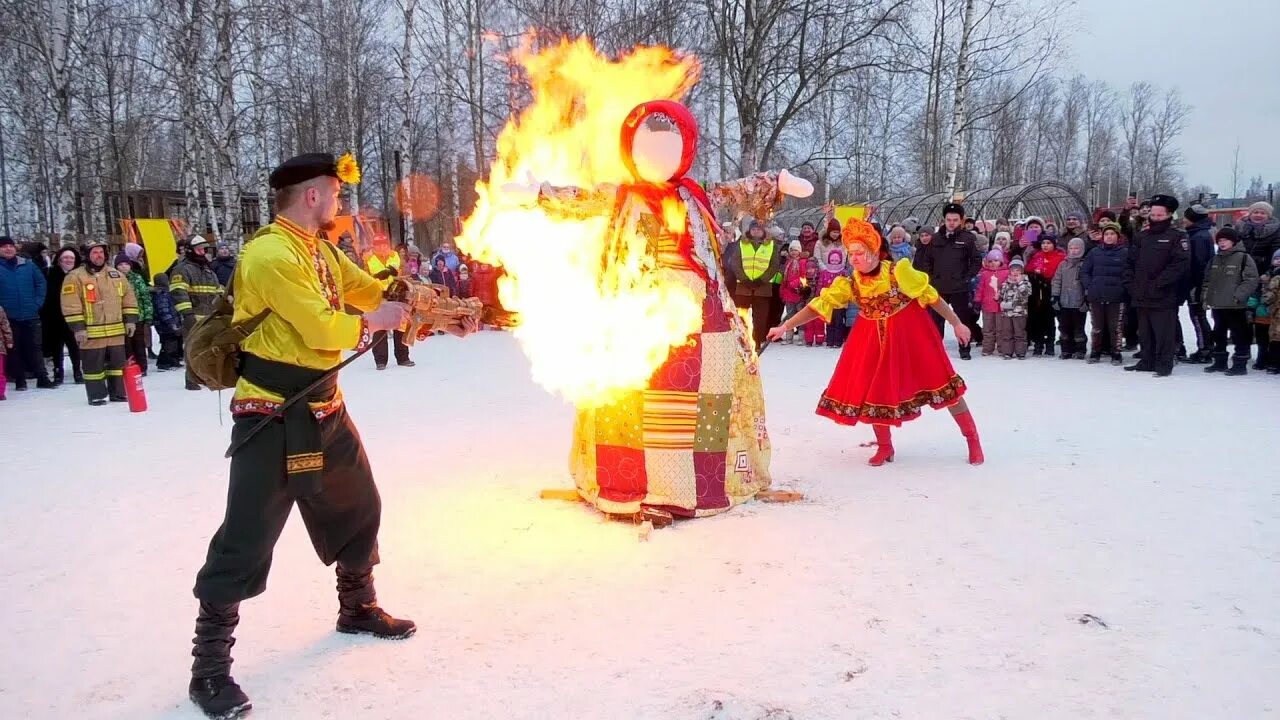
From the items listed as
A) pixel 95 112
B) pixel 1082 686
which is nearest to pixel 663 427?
pixel 1082 686

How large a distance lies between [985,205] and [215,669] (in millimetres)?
21421

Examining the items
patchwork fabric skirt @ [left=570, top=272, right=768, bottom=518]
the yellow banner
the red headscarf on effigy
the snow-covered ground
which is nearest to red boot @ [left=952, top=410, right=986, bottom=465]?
the snow-covered ground

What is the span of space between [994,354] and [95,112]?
24.8 metres

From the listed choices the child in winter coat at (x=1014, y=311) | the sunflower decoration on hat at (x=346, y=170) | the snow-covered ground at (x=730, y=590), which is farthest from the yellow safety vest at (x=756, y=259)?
the sunflower decoration on hat at (x=346, y=170)

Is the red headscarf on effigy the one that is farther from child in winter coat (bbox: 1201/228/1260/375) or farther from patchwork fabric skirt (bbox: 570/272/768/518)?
child in winter coat (bbox: 1201/228/1260/375)

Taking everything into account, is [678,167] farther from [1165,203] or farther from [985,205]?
[985,205]

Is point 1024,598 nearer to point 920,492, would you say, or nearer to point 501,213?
point 920,492

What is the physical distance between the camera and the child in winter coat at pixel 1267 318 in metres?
8.89

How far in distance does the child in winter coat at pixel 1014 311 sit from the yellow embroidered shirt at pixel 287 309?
395 inches

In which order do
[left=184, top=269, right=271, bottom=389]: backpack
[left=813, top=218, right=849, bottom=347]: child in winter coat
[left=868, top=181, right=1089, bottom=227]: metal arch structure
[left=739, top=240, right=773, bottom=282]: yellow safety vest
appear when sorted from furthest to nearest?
[left=868, top=181, right=1089, bottom=227]: metal arch structure
[left=813, top=218, right=849, bottom=347]: child in winter coat
[left=739, top=240, right=773, bottom=282]: yellow safety vest
[left=184, top=269, right=271, bottom=389]: backpack

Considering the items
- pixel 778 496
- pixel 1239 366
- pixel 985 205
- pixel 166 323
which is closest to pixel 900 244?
pixel 1239 366

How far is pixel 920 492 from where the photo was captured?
511 centimetres

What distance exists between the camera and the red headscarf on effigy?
15.0 ft

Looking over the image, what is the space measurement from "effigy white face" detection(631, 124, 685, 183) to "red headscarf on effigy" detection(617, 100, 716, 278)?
2cm
